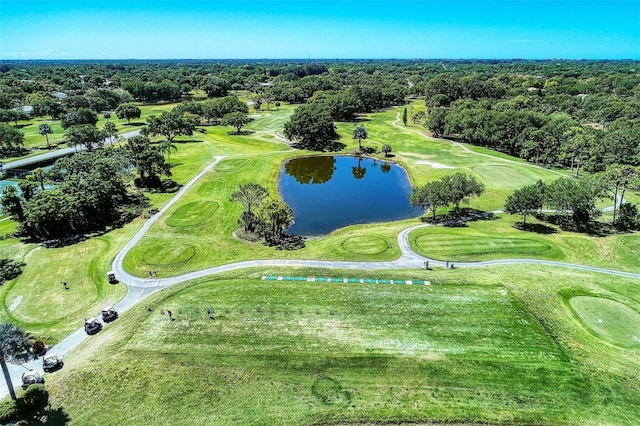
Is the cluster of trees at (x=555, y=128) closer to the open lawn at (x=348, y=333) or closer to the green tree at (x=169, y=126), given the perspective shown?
the open lawn at (x=348, y=333)

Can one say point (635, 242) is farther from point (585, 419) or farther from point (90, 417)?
point (90, 417)

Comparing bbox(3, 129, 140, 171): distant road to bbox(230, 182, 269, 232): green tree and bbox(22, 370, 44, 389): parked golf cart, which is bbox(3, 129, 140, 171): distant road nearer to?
bbox(230, 182, 269, 232): green tree

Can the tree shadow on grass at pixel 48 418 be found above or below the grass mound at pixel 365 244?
below

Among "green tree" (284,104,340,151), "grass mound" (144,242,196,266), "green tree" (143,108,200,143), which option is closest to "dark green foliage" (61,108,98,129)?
"green tree" (143,108,200,143)

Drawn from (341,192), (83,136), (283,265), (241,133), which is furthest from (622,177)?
(83,136)

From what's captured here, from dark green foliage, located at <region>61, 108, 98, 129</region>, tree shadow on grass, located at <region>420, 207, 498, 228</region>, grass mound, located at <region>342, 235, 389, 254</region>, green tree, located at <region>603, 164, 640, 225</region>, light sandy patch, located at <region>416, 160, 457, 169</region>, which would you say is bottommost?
grass mound, located at <region>342, 235, 389, 254</region>

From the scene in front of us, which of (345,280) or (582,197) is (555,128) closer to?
(582,197)

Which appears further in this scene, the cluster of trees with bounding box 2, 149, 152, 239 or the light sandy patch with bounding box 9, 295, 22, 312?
the cluster of trees with bounding box 2, 149, 152, 239

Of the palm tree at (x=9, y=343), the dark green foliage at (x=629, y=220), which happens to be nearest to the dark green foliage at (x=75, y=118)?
the palm tree at (x=9, y=343)
